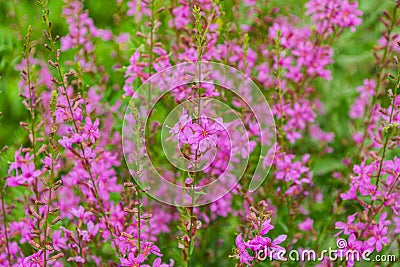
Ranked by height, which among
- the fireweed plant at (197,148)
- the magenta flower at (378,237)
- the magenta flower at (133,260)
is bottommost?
the magenta flower at (133,260)

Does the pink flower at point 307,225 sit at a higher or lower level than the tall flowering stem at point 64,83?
lower

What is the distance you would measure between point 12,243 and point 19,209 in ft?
0.83

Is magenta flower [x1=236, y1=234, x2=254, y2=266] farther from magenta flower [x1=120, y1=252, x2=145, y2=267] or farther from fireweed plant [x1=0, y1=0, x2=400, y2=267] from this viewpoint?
magenta flower [x1=120, y1=252, x2=145, y2=267]

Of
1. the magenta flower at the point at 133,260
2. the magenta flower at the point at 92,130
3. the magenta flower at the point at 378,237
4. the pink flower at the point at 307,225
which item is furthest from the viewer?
the pink flower at the point at 307,225

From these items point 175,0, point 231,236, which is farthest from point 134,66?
point 231,236

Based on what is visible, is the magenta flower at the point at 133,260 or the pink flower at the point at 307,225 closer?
the magenta flower at the point at 133,260

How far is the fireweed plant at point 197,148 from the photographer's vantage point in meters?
2.38

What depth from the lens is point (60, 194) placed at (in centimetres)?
319

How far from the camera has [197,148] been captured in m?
2.20

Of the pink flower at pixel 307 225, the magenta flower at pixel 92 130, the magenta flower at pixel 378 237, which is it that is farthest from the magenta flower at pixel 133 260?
the pink flower at pixel 307 225

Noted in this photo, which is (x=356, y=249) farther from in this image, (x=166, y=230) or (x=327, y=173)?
(x=327, y=173)

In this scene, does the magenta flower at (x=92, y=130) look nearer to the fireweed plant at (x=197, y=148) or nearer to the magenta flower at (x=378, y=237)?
the fireweed plant at (x=197, y=148)

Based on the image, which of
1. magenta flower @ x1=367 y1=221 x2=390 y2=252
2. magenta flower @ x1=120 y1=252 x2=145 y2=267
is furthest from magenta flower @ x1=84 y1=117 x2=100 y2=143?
magenta flower @ x1=367 y1=221 x2=390 y2=252

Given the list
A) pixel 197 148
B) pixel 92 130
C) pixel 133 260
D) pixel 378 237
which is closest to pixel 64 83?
pixel 92 130
